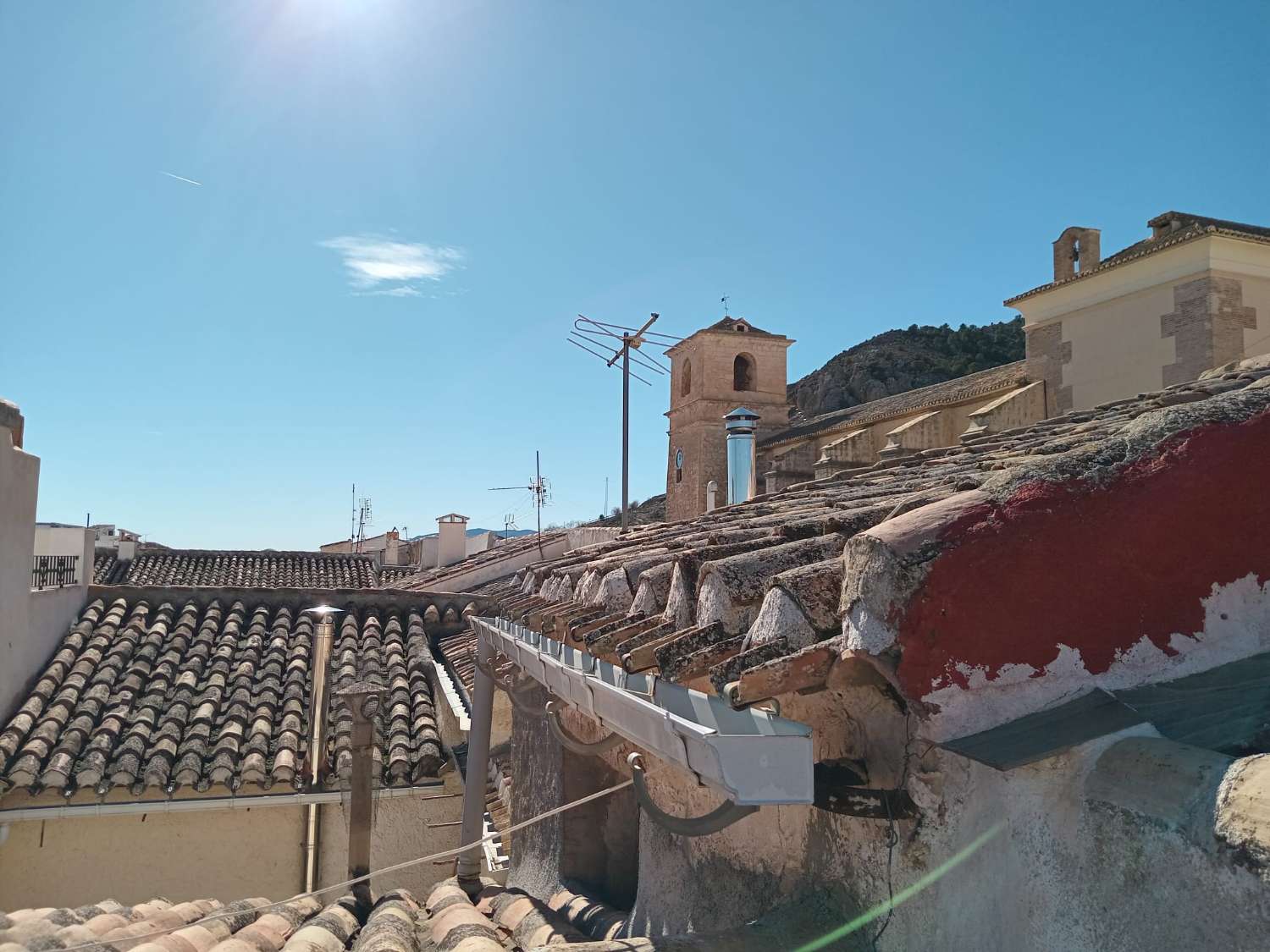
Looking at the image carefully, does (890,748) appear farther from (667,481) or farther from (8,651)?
(667,481)

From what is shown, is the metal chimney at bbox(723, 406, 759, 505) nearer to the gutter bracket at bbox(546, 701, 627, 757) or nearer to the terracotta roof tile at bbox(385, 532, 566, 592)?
the gutter bracket at bbox(546, 701, 627, 757)

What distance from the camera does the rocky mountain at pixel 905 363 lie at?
5081cm

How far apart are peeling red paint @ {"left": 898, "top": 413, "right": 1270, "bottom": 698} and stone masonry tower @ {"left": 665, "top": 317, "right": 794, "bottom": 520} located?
88.7 feet

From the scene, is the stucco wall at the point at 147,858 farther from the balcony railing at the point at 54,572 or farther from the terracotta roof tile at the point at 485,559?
the terracotta roof tile at the point at 485,559

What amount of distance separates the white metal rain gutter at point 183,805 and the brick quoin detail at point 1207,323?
1459 centimetres

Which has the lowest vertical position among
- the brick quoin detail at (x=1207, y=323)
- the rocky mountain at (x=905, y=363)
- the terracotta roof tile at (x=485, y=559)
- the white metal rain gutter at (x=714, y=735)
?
the white metal rain gutter at (x=714, y=735)

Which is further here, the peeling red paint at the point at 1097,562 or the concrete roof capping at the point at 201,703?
the concrete roof capping at the point at 201,703

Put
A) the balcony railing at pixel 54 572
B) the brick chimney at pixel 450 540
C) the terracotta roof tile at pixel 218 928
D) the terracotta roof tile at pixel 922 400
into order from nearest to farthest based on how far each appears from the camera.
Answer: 1. the terracotta roof tile at pixel 218 928
2. the balcony railing at pixel 54 572
3. the terracotta roof tile at pixel 922 400
4. the brick chimney at pixel 450 540

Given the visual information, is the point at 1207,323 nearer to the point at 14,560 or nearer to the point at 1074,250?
the point at 1074,250

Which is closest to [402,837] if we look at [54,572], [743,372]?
[54,572]

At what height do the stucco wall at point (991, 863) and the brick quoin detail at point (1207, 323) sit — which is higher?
the brick quoin detail at point (1207, 323)

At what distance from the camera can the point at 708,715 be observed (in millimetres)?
2273

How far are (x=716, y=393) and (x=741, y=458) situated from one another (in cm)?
2044

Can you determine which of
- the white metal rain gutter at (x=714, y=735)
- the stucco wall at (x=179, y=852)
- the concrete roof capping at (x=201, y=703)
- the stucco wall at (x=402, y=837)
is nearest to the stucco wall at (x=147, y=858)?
the stucco wall at (x=179, y=852)
